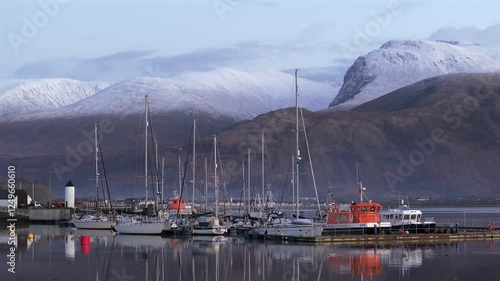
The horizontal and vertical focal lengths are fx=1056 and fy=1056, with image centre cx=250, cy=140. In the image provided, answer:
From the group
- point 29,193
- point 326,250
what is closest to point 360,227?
point 326,250

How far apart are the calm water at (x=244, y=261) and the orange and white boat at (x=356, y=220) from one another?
544 centimetres

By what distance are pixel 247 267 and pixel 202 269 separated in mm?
2142

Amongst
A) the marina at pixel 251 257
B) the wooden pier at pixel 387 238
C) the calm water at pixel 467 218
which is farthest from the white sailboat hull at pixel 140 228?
the calm water at pixel 467 218

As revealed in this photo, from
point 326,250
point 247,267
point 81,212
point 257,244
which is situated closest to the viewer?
point 247,267

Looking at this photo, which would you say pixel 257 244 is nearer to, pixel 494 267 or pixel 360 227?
pixel 360 227

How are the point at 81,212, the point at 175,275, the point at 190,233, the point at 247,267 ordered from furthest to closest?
1. the point at 81,212
2. the point at 190,233
3. the point at 247,267
4. the point at 175,275

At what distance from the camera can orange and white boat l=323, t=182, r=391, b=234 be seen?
68938 millimetres

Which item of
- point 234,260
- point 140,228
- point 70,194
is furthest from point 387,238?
point 70,194

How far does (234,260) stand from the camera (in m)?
52.6

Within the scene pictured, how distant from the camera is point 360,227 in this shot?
6894 cm

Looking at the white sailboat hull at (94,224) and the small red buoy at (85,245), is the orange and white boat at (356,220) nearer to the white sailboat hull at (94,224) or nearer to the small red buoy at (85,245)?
the small red buoy at (85,245)

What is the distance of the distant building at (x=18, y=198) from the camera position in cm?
10881

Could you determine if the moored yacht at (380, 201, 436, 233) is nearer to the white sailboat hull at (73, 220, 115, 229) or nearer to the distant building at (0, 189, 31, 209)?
the white sailboat hull at (73, 220, 115, 229)

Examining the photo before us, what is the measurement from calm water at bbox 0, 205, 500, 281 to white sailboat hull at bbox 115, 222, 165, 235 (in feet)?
24.1
